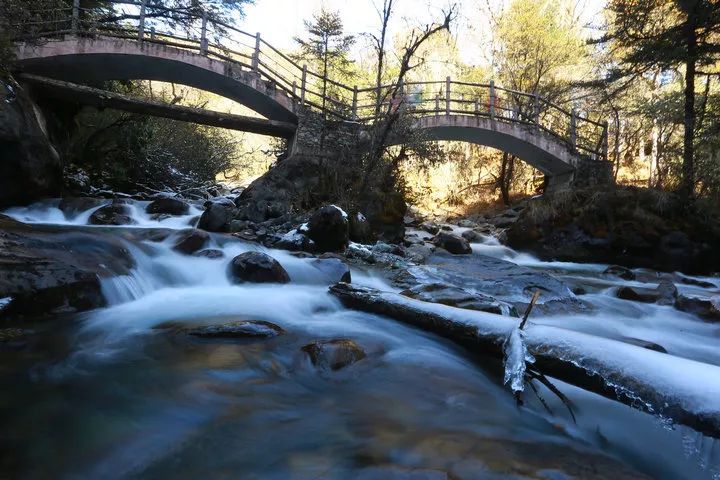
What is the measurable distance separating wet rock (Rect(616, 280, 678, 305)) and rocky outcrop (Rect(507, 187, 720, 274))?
4570mm

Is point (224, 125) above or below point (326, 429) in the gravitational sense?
above

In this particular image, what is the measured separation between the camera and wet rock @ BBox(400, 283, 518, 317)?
408 cm

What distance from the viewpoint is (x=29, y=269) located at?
3.37m

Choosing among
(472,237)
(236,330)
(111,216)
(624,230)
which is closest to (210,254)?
(236,330)

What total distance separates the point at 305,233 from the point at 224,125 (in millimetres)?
6463

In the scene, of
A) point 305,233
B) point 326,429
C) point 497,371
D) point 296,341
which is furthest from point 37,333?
point 305,233

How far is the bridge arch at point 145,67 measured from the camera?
10.3m

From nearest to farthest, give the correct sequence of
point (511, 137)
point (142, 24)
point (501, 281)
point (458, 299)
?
point (458, 299), point (501, 281), point (142, 24), point (511, 137)

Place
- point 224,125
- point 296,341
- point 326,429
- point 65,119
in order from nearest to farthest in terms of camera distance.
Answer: point 326,429 < point 296,341 < point 65,119 < point 224,125

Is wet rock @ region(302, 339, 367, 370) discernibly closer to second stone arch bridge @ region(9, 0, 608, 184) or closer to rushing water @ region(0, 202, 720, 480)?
rushing water @ region(0, 202, 720, 480)

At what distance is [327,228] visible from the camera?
26.8ft

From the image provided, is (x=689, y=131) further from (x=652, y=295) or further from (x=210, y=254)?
(x=210, y=254)

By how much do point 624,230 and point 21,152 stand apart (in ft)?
45.5

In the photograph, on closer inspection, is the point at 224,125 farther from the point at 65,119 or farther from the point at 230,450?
the point at 230,450
